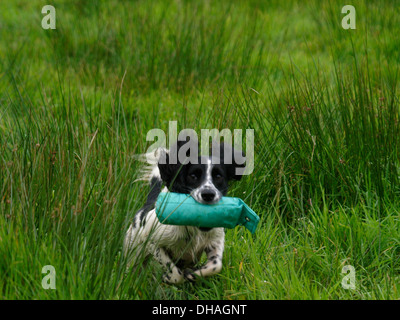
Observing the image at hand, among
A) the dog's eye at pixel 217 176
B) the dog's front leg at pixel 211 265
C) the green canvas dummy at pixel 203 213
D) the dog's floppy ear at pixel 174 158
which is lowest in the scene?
the dog's front leg at pixel 211 265

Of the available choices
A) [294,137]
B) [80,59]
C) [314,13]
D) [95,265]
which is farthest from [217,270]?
[314,13]

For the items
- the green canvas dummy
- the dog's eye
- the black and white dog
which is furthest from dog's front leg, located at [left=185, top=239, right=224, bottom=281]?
the dog's eye

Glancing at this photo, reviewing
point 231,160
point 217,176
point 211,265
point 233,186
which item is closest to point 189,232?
point 211,265

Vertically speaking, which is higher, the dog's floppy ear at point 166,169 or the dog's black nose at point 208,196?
the dog's floppy ear at point 166,169

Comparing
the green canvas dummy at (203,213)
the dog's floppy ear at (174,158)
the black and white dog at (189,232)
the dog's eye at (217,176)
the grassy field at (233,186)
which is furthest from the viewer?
the dog's floppy ear at (174,158)

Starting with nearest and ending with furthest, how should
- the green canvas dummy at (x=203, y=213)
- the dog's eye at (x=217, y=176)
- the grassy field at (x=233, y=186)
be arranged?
the grassy field at (x=233, y=186)
the green canvas dummy at (x=203, y=213)
the dog's eye at (x=217, y=176)

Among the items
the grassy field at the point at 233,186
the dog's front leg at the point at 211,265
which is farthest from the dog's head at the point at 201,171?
the dog's front leg at the point at 211,265

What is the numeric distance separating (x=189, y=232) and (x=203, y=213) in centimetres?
39

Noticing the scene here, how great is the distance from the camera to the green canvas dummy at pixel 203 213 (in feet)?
11.1

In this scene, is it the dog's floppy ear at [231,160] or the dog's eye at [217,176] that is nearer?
the dog's eye at [217,176]

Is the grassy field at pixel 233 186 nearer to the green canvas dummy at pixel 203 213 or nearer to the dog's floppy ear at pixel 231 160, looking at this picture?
the green canvas dummy at pixel 203 213

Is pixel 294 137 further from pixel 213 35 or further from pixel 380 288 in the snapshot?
pixel 213 35

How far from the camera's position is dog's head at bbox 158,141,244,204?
3445mm

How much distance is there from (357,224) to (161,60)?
143 inches
